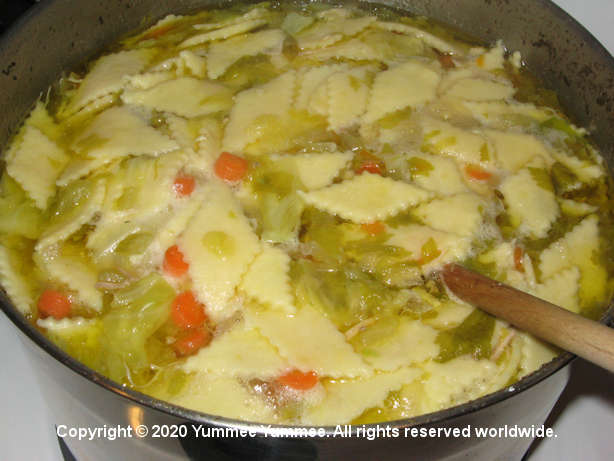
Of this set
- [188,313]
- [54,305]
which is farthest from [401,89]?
[54,305]

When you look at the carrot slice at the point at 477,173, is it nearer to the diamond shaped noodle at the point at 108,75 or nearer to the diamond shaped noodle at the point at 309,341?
the diamond shaped noodle at the point at 309,341

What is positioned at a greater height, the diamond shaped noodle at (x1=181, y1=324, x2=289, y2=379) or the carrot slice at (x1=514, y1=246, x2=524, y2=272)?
the carrot slice at (x1=514, y1=246, x2=524, y2=272)

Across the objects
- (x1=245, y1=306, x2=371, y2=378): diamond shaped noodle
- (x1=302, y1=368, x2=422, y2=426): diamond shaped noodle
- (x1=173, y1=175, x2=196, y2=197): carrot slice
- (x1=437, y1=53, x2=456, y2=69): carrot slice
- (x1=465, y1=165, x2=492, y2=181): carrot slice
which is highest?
(x1=437, y1=53, x2=456, y2=69): carrot slice

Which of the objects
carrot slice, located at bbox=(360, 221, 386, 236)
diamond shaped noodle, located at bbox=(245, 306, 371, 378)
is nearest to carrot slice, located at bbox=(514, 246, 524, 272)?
carrot slice, located at bbox=(360, 221, 386, 236)

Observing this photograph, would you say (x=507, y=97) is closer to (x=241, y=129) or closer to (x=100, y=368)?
(x=241, y=129)

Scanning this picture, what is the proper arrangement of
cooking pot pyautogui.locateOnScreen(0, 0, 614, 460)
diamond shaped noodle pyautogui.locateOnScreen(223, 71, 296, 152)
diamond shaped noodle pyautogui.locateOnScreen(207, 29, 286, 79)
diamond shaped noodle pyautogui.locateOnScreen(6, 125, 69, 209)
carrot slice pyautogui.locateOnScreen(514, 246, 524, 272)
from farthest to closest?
diamond shaped noodle pyautogui.locateOnScreen(207, 29, 286, 79) → diamond shaped noodle pyautogui.locateOnScreen(223, 71, 296, 152) → diamond shaped noodle pyautogui.locateOnScreen(6, 125, 69, 209) → carrot slice pyautogui.locateOnScreen(514, 246, 524, 272) → cooking pot pyautogui.locateOnScreen(0, 0, 614, 460)

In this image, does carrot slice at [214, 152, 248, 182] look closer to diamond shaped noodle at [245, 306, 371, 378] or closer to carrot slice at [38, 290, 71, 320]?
diamond shaped noodle at [245, 306, 371, 378]
